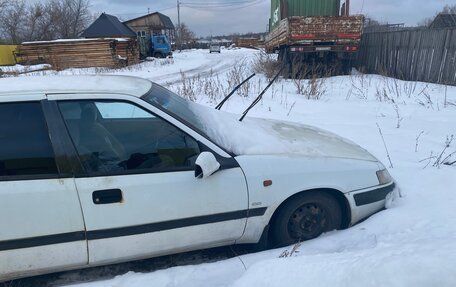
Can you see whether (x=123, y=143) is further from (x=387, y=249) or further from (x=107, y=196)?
(x=387, y=249)

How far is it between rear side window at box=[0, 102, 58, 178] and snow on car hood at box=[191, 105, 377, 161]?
3.74 ft

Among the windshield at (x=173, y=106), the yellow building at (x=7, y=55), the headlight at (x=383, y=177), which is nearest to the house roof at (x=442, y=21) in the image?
the headlight at (x=383, y=177)

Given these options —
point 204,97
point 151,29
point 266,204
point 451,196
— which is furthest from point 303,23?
point 151,29

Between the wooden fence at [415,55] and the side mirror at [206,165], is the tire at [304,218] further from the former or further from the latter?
the wooden fence at [415,55]

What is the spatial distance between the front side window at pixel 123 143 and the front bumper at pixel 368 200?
55.1 inches

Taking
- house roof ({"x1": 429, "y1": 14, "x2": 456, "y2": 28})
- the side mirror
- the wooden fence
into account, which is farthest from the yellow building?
the side mirror

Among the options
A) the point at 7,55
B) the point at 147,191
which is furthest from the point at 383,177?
the point at 7,55

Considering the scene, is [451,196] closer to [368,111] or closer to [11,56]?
Result: [368,111]

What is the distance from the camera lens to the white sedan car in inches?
94.3

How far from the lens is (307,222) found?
9.82 ft

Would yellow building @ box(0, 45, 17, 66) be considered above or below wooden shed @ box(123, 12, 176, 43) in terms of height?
below

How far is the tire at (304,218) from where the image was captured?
291cm

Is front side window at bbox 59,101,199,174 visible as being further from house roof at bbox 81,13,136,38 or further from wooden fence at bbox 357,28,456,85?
house roof at bbox 81,13,136,38

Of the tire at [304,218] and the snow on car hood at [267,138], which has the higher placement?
the snow on car hood at [267,138]
